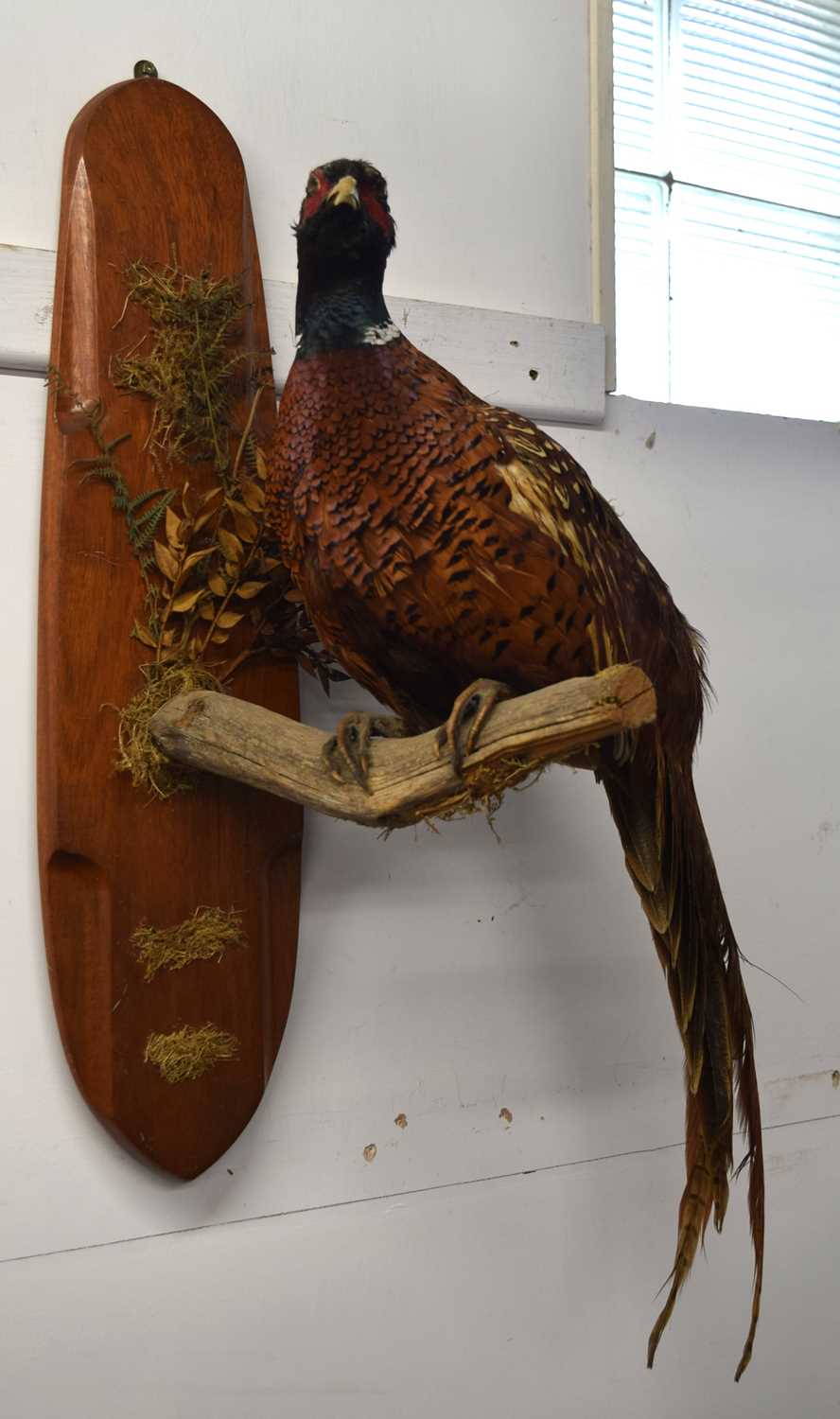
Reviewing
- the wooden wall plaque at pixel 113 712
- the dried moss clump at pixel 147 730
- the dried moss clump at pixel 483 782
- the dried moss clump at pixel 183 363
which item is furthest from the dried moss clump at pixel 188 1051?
the dried moss clump at pixel 183 363

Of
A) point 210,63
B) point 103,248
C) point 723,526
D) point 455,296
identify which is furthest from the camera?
point 723,526

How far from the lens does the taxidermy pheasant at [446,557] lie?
0.85 m

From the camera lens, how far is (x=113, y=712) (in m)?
1.02

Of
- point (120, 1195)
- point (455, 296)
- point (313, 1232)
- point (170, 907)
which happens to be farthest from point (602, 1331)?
point (455, 296)

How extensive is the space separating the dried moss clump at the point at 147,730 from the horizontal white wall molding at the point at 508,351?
0.34 m

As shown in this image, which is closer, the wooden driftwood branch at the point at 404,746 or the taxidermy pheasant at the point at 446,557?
the wooden driftwood branch at the point at 404,746

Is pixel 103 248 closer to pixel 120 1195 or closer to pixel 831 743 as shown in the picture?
pixel 120 1195

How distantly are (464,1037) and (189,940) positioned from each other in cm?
36

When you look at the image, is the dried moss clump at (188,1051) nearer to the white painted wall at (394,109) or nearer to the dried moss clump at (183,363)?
the dried moss clump at (183,363)

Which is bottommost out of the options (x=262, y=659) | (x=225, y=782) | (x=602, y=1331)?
(x=602, y=1331)

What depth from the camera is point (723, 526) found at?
1.43 metres

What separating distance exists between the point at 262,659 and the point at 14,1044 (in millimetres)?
408

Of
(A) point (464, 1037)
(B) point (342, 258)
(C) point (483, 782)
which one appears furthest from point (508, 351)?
(A) point (464, 1037)

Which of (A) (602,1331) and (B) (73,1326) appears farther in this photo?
(A) (602,1331)
